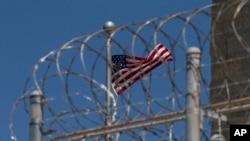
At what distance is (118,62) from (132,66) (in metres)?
0.91

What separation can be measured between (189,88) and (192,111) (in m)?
0.41

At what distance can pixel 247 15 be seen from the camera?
28.5 m

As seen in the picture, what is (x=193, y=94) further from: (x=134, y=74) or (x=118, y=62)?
(x=118, y=62)

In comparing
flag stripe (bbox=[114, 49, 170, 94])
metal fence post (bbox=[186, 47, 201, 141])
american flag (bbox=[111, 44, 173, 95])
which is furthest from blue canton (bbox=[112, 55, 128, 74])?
metal fence post (bbox=[186, 47, 201, 141])

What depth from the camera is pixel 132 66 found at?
25.8 m

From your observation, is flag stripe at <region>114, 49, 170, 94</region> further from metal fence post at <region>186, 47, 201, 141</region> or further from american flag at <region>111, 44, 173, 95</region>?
metal fence post at <region>186, 47, 201, 141</region>

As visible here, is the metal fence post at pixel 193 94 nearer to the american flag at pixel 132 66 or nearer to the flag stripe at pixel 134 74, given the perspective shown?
the american flag at pixel 132 66

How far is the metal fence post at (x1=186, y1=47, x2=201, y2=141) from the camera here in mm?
20781

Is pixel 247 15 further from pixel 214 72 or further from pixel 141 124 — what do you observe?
pixel 141 124

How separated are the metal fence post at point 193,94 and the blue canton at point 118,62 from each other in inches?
199

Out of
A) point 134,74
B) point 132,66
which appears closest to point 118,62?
point 132,66

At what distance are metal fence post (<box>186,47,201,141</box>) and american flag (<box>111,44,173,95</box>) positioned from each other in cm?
249

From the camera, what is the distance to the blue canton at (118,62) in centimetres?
2630

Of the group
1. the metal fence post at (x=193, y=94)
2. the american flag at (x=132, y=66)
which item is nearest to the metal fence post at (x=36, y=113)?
the american flag at (x=132, y=66)
